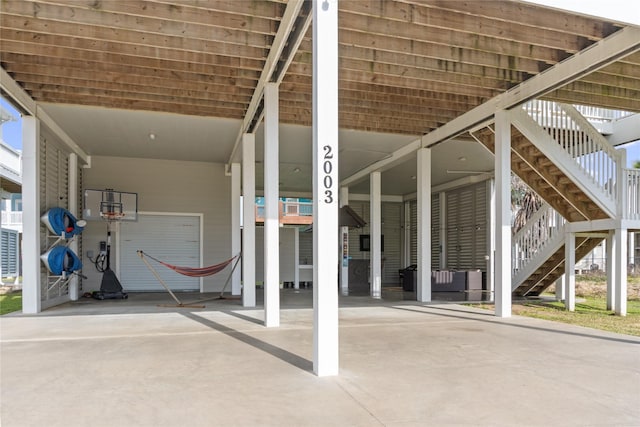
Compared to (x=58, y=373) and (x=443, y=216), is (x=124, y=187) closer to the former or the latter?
(x=58, y=373)

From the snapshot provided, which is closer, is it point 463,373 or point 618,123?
point 463,373

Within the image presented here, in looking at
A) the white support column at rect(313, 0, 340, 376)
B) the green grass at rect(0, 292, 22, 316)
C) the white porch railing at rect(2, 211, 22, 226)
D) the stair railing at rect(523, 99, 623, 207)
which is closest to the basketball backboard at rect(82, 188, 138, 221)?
the green grass at rect(0, 292, 22, 316)

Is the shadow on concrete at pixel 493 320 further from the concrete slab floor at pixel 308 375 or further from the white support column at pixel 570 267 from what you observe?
the white support column at pixel 570 267

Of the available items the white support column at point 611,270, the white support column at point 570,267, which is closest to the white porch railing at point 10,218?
the white support column at point 570,267

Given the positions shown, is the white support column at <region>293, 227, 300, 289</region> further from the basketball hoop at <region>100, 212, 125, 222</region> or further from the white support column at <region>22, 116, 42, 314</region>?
the white support column at <region>22, 116, 42, 314</region>

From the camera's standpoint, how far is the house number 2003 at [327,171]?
3.49 metres

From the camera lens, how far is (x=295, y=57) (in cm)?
595

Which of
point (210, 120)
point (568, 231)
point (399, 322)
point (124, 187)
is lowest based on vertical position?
point (399, 322)

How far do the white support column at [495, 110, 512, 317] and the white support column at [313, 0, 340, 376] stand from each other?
397 cm

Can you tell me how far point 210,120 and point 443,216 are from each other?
8.94 meters

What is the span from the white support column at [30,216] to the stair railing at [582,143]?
26.3 ft

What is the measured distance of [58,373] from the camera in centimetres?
351

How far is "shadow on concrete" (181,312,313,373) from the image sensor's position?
12.5ft

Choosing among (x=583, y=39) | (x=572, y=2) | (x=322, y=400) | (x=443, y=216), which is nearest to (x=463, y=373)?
(x=322, y=400)
